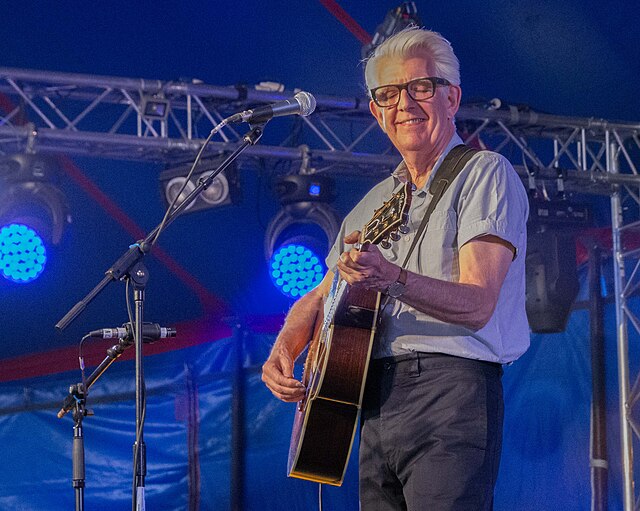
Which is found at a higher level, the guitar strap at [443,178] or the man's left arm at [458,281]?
the guitar strap at [443,178]

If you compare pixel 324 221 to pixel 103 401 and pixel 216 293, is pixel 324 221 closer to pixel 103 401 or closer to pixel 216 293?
pixel 216 293

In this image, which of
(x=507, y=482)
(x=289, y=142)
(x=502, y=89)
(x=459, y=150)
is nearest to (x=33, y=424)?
(x=289, y=142)

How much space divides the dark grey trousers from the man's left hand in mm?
368

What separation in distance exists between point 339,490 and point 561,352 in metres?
1.85

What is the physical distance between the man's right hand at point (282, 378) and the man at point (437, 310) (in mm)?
272

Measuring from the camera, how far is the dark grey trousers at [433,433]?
2637mm

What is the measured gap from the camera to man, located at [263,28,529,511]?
2615 millimetres

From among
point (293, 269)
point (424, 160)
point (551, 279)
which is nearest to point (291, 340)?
point (424, 160)

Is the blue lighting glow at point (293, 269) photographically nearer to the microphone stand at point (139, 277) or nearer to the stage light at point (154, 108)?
the stage light at point (154, 108)

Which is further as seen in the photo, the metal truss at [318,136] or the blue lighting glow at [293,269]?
the blue lighting glow at [293,269]

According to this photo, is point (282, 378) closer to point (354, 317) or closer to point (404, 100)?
point (354, 317)

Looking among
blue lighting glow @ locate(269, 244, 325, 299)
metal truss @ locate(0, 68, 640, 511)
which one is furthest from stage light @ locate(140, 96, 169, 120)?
blue lighting glow @ locate(269, 244, 325, 299)

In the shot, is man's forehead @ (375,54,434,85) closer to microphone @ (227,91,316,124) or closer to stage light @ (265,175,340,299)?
microphone @ (227,91,316,124)

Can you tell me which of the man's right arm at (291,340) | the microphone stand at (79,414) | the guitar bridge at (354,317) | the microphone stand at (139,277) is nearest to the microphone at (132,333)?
the microphone stand at (139,277)
